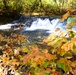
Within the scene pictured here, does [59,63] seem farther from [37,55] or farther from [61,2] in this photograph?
[61,2]

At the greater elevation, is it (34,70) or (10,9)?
(10,9)

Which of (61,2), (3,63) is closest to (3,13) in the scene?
(61,2)

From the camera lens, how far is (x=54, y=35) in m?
1.85

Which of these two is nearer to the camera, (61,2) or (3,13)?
(3,13)

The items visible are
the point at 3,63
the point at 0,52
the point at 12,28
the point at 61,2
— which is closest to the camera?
the point at 3,63

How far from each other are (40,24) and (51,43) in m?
11.3

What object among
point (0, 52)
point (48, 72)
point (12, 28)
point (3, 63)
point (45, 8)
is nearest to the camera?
point (48, 72)

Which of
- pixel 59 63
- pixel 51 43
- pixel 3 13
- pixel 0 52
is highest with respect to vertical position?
pixel 3 13

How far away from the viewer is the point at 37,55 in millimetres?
1899

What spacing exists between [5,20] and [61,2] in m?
9.20

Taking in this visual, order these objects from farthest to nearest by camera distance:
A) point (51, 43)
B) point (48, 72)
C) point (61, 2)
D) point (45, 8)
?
1. point (61, 2)
2. point (45, 8)
3. point (48, 72)
4. point (51, 43)

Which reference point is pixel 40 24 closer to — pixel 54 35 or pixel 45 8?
pixel 45 8

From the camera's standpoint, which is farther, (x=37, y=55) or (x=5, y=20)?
(x=5, y=20)

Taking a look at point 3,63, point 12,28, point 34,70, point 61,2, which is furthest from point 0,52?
point 61,2
